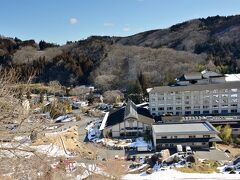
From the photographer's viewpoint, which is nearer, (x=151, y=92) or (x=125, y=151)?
(x=125, y=151)

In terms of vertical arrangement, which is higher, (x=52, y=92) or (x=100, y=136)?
(x=52, y=92)

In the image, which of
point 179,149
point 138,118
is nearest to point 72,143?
point 138,118

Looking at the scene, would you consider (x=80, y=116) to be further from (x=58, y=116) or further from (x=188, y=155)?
(x=188, y=155)

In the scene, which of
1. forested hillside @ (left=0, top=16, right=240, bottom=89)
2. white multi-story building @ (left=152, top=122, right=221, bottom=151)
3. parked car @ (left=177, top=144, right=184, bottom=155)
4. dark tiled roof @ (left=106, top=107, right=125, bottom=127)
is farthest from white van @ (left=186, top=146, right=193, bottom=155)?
forested hillside @ (left=0, top=16, right=240, bottom=89)

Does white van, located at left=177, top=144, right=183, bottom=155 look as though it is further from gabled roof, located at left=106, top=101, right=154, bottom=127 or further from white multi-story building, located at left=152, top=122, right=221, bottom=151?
gabled roof, located at left=106, top=101, right=154, bottom=127

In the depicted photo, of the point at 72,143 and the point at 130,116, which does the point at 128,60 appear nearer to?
the point at 130,116

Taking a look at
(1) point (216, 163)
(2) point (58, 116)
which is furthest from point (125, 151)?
(2) point (58, 116)
